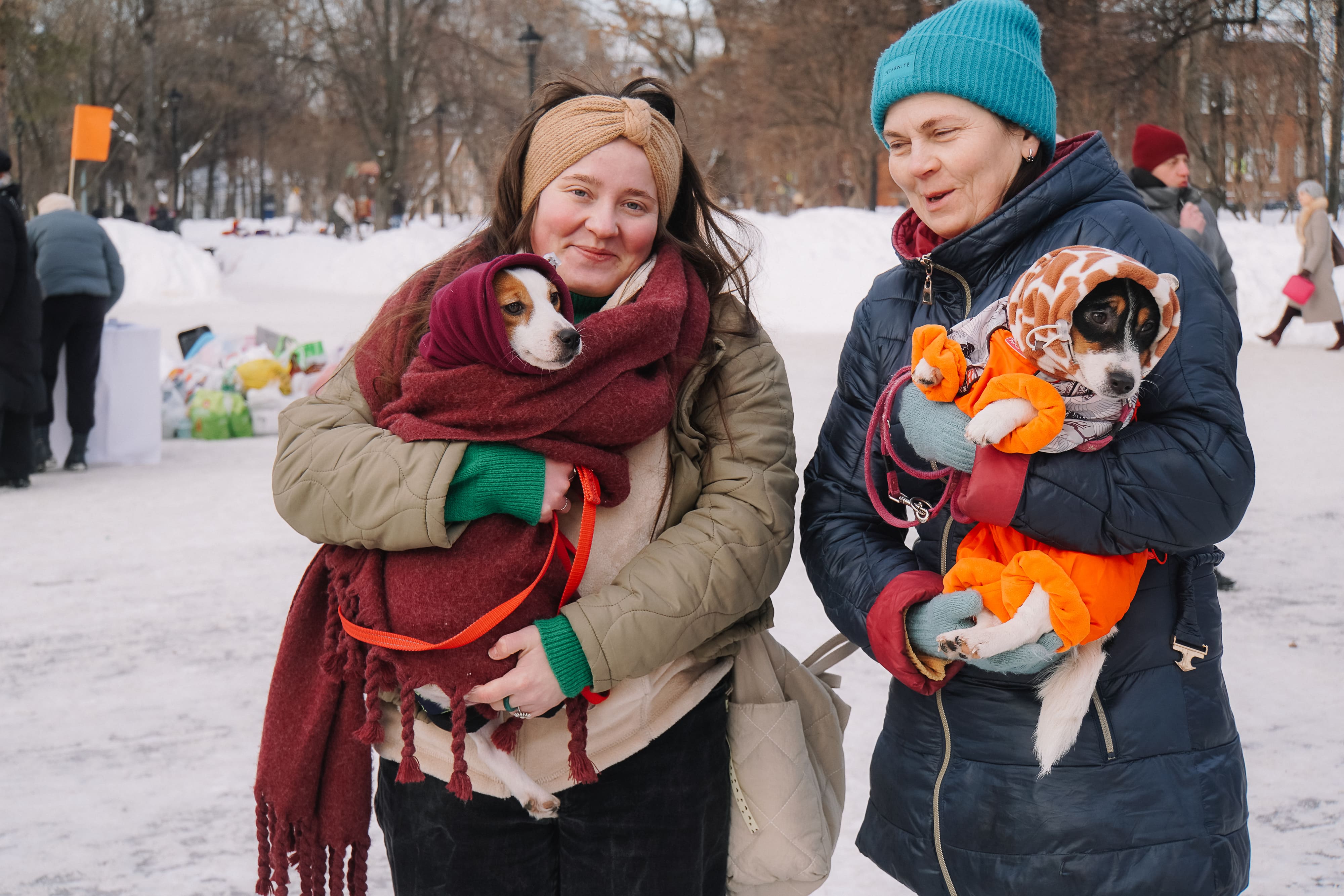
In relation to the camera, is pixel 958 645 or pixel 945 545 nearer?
pixel 958 645

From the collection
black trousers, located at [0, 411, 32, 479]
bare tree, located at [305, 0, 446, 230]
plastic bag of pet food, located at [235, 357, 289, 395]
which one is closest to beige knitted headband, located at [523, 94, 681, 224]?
black trousers, located at [0, 411, 32, 479]

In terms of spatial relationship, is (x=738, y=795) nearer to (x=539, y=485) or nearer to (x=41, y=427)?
(x=539, y=485)

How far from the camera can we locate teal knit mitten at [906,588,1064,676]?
172 centimetres

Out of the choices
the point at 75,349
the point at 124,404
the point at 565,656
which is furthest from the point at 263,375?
the point at 565,656

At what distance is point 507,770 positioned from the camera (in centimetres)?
196

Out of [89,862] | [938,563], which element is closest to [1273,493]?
[938,563]

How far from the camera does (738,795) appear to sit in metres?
2.15

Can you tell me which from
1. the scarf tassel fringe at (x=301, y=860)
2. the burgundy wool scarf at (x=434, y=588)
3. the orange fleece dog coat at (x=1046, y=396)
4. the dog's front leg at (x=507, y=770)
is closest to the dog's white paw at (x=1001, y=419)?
the orange fleece dog coat at (x=1046, y=396)

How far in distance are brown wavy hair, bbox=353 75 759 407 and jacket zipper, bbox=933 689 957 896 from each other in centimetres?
74

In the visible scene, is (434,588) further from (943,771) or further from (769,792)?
(943,771)

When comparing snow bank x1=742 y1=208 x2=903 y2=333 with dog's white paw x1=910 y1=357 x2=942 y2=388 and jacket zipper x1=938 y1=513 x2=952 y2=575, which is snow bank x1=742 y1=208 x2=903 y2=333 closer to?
jacket zipper x1=938 y1=513 x2=952 y2=575

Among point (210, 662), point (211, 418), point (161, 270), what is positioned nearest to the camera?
point (210, 662)

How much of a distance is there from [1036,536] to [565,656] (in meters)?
0.73

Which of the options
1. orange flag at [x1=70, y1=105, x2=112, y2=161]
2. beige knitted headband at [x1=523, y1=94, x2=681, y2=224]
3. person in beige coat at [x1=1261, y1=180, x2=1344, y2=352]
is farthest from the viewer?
person in beige coat at [x1=1261, y1=180, x2=1344, y2=352]
